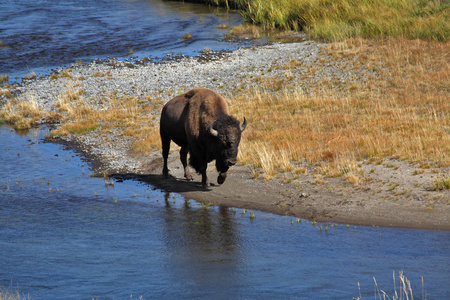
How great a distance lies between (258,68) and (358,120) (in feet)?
31.4

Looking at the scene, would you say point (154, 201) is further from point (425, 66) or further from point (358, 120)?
point (425, 66)

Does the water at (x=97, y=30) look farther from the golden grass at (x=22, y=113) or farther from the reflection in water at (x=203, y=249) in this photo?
the reflection in water at (x=203, y=249)

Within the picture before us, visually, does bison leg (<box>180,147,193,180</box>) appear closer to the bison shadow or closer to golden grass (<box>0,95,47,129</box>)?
the bison shadow

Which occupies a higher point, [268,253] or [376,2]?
[376,2]

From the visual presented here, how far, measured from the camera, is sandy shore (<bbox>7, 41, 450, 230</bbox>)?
1191 centimetres

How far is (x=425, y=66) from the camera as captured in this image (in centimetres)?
2361

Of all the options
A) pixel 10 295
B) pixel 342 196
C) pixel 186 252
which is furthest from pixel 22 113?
pixel 10 295

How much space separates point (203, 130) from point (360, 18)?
21.1 metres

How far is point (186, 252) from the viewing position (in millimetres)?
10383

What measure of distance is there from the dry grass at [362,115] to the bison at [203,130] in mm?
1921

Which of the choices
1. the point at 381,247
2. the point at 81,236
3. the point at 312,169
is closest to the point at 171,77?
the point at 312,169

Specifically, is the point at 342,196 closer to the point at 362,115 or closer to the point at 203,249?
the point at 203,249

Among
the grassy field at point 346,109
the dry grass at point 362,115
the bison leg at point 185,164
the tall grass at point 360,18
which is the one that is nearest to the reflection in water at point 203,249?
the bison leg at point 185,164

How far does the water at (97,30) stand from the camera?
3347 cm
